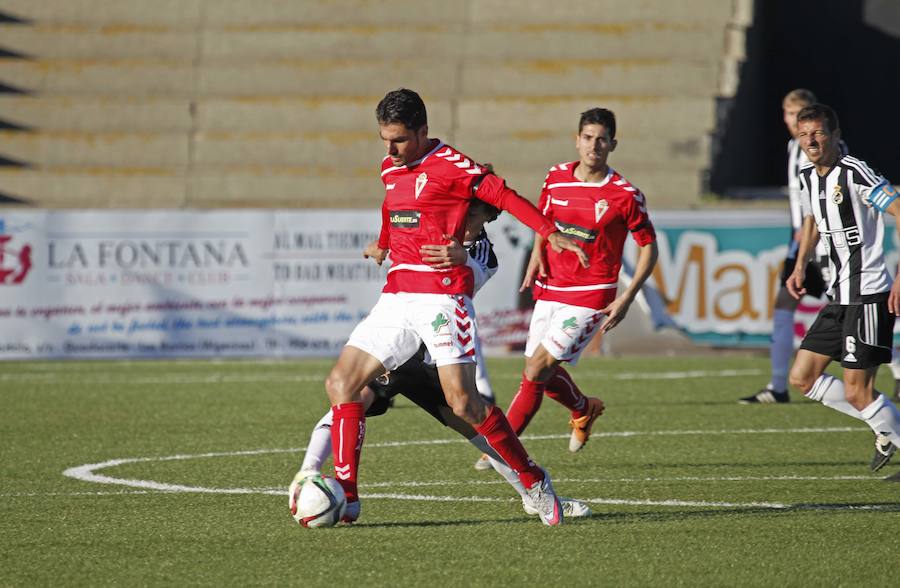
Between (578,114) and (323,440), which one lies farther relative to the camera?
(578,114)

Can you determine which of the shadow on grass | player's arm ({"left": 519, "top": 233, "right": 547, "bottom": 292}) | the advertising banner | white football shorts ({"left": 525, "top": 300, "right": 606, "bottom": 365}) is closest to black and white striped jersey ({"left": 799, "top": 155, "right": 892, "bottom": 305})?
the shadow on grass

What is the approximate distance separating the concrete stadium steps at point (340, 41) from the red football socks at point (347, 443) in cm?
1485

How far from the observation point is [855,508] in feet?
20.6

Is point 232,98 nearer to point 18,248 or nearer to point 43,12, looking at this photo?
point 43,12

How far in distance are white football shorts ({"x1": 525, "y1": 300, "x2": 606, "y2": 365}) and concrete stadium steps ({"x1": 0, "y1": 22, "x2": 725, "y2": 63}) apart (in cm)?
1263

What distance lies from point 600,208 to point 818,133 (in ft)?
4.34

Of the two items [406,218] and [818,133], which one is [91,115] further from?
[406,218]

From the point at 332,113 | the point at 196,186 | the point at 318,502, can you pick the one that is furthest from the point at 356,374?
the point at 332,113

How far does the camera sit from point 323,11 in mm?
21516

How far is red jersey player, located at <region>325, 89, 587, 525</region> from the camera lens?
581 cm

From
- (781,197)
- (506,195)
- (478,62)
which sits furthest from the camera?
(478,62)

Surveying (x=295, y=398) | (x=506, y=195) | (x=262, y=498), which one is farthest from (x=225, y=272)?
(x=506, y=195)

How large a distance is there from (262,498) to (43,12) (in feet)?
54.8

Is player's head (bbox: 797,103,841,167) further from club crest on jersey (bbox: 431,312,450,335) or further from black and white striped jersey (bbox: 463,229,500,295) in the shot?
club crest on jersey (bbox: 431,312,450,335)
